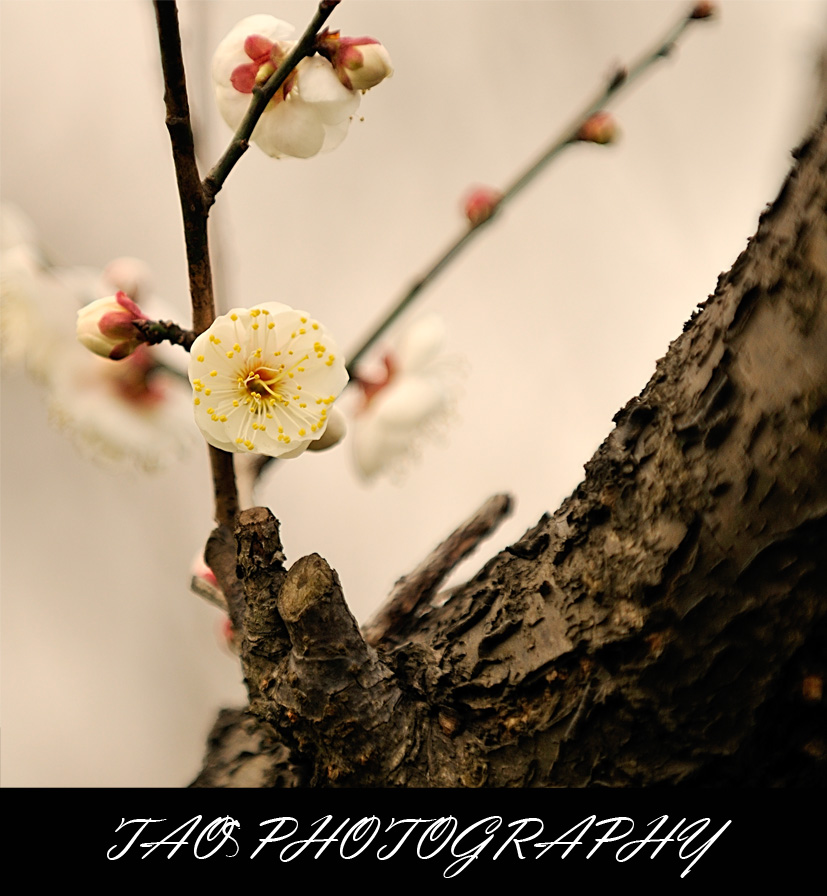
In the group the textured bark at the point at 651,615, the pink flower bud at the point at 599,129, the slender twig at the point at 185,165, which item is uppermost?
the pink flower bud at the point at 599,129

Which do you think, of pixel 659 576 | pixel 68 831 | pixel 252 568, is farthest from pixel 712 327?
pixel 68 831

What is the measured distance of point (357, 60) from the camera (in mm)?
349

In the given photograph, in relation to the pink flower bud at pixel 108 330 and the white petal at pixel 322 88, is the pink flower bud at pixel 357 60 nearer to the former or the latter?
the white petal at pixel 322 88

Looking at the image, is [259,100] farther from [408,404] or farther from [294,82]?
[408,404]

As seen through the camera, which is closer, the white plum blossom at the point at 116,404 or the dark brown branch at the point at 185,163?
the dark brown branch at the point at 185,163

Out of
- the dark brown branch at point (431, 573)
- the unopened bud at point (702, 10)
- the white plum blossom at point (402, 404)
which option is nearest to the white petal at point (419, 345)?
the white plum blossom at point (402, 404)

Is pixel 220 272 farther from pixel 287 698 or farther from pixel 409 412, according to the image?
pixel 287 698

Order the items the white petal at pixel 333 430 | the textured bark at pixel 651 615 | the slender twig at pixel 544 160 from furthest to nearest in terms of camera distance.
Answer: the slender twig at pixel 544 160
the white petal at pixel 333 430
the textured bark at pixel 651 615

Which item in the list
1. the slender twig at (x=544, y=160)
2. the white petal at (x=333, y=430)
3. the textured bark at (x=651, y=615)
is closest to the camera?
the textured bark at (x=651, y=615)

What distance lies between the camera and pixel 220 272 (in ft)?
1.83

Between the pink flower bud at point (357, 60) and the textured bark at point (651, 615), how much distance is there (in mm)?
183

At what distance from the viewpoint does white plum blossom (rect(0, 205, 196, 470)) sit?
0.41 meters

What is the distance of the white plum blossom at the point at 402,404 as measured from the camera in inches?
18.0

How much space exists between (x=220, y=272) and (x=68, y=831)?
1.21 feet
